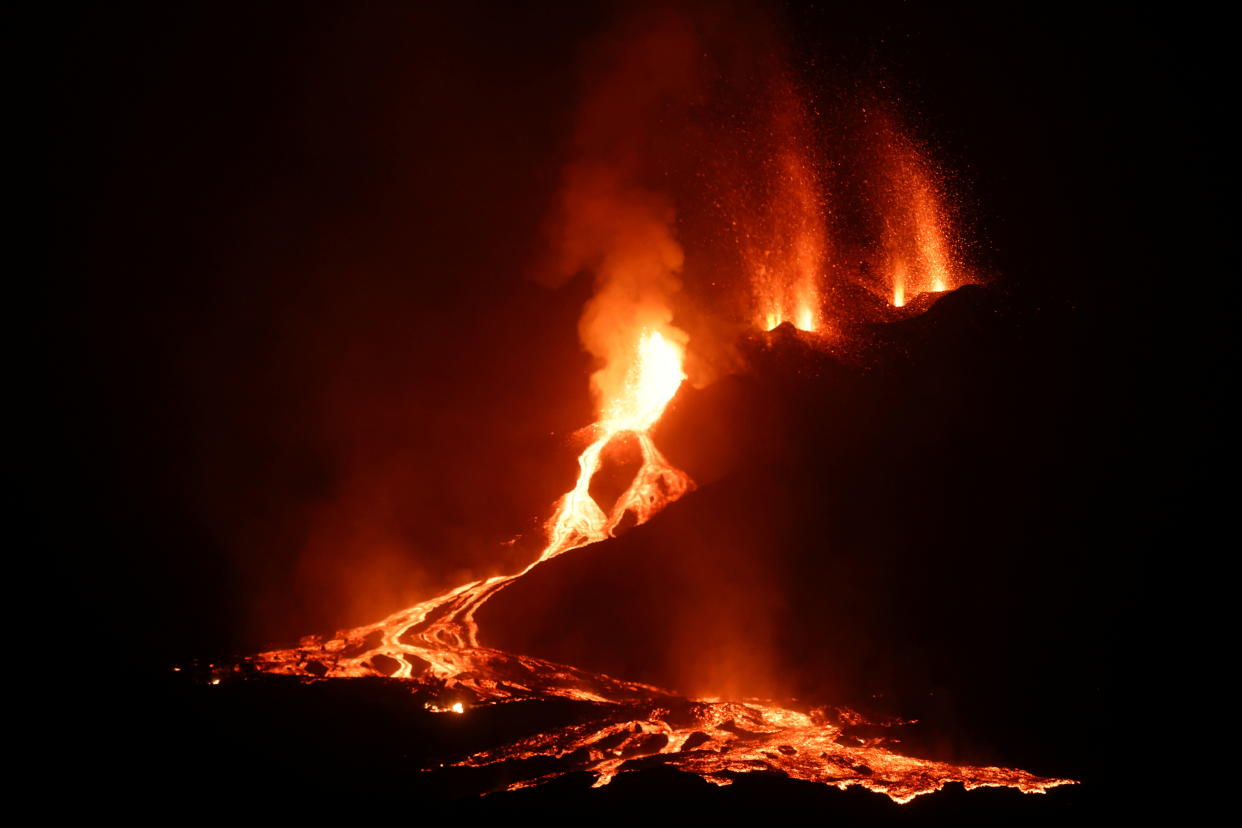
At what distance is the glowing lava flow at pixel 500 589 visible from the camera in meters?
24.3

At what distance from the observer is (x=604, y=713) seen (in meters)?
21.6

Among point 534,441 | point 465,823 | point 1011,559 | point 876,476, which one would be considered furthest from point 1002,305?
point 465,823

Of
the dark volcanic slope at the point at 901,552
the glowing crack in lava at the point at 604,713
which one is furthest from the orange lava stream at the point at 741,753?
the dark volcanic slope at the point at 901,552

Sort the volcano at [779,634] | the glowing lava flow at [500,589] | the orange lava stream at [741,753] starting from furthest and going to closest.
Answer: the glowing lava flow at [500,589]
the volcano at [779,634]
the orange lava stream at [741,753]

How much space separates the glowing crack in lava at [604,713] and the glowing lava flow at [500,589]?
6cm

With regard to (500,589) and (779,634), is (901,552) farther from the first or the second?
(500,589)

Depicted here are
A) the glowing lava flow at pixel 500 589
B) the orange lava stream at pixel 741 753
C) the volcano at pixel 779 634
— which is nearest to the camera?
the orange lava stream at pixel 741 753

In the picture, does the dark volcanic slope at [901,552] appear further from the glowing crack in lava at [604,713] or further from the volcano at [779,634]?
the glowing crack in lava at [604,713]

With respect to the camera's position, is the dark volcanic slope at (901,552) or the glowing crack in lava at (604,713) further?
the dark volcanic slope at (901,552)

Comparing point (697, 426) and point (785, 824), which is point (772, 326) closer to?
point (697, 426)

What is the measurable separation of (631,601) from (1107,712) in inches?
531

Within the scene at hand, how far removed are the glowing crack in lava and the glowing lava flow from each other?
0.06 metres

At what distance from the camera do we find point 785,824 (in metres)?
15.3

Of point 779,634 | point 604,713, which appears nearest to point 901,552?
point 779,634
